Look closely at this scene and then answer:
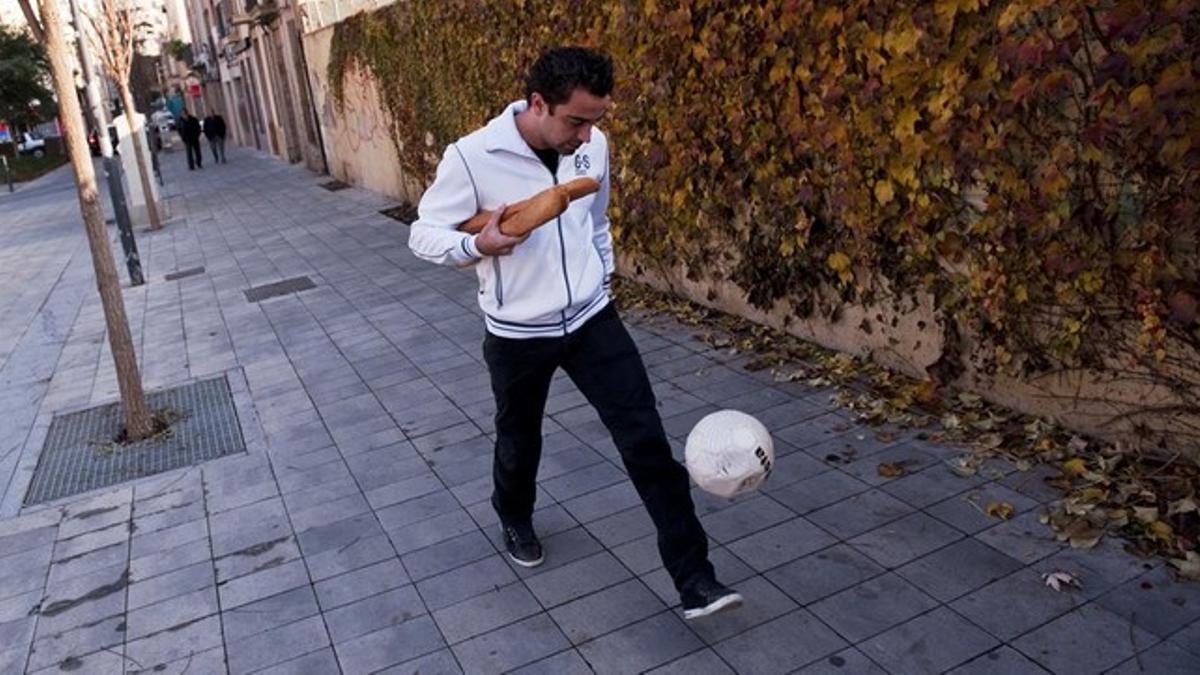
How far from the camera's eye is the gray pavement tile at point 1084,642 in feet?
9.57

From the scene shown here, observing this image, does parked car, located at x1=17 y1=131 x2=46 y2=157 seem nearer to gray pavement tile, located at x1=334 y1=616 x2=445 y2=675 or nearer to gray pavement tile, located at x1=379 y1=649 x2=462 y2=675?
gray pavement tile, located at x1=334 y1=616 x2=445 y2=675

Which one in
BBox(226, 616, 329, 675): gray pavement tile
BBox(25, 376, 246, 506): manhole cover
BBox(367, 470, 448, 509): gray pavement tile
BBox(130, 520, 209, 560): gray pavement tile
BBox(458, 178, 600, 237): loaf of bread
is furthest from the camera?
BBox(25, 376, 246, 506): manhole cover

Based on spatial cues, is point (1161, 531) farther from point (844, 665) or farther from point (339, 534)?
point (339, 534)

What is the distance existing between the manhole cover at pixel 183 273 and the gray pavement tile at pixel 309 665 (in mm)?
9074

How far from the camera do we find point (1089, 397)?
418 centimetres

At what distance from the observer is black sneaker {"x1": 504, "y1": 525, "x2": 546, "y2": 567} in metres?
3.83

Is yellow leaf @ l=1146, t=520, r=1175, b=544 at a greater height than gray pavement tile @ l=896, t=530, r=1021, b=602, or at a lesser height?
greater

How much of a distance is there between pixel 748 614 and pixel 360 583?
1523 mm

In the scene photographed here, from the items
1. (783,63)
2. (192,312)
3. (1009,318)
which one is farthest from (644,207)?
(192,312)

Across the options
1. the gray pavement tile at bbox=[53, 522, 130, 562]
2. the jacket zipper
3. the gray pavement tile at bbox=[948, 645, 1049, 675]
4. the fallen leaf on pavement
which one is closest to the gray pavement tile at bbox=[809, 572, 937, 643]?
the gray pavement tile at bbox=[948, 645, 1049, 675]

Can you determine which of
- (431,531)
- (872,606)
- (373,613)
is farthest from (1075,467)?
(373,613)

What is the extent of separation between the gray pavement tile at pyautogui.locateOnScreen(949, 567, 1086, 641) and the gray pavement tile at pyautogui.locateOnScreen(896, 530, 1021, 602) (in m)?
0.04

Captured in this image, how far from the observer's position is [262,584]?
13.0 feet

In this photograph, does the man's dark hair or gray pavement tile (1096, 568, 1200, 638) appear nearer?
the man's dark hair
